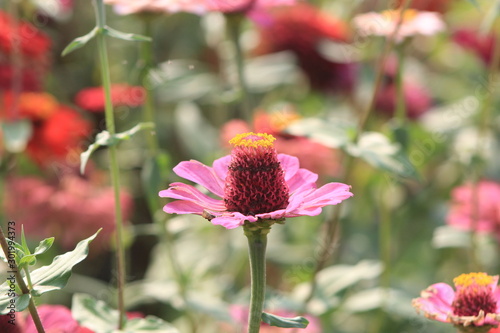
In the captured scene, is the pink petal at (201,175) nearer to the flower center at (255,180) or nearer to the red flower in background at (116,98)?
the flower center at (255,180)

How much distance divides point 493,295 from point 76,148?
874 mm

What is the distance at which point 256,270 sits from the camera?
1.93 ft

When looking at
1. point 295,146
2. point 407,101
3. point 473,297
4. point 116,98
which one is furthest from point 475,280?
point 407,101

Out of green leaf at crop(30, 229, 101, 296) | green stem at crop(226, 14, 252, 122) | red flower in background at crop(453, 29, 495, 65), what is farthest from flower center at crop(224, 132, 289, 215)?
red flower in background at crop(453, 29, 495, 65)

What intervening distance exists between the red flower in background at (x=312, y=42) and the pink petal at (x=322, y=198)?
3.58 ft

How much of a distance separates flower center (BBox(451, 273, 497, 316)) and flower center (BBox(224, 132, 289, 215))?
160mm

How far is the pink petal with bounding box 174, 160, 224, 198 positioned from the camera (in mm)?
619

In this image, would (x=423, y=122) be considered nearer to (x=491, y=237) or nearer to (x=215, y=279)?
(x=491, y=237)

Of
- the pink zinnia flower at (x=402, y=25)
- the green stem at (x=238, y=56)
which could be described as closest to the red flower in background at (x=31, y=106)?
the green stem at (x=238, y=56)

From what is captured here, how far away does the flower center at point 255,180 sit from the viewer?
2.03 ft

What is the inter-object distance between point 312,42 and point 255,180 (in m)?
1.10

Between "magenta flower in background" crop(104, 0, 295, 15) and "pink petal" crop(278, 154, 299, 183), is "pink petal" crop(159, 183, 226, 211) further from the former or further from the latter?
"magenta flower in background" crop(104, 0, 295, 15)

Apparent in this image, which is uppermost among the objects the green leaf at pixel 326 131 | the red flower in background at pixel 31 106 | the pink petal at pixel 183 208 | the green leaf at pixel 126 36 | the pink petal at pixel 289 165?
the green leaf at pixel 126 36

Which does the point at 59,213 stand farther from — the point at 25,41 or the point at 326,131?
the point at 326,131
